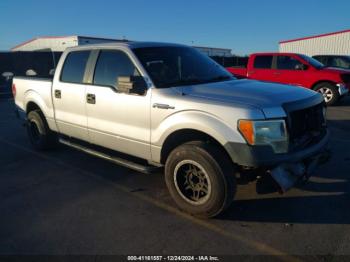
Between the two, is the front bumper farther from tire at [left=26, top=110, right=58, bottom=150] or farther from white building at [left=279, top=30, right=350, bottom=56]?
white building at [left=279, top=30, right=350, bottom=56]

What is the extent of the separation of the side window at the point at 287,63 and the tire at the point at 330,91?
1.04 m

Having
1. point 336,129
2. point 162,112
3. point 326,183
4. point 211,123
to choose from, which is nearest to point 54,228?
point 162,112

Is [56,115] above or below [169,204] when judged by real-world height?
above

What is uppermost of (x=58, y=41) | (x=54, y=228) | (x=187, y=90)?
(x=58, y=41)

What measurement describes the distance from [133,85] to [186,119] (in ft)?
2.69

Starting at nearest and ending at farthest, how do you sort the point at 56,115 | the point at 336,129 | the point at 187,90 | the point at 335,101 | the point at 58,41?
the point at 187,90 < the point at 56,115 < the point at 336,129 < the point at 335,101 < the point at 58,41

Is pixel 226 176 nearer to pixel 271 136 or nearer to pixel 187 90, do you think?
pixel 271 136

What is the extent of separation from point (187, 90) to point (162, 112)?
1.25 feet

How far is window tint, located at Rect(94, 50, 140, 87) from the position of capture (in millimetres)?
4270

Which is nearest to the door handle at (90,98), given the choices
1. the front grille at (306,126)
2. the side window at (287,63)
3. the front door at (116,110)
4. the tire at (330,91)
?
the front door at (116,110)

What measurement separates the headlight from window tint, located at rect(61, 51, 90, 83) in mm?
2855

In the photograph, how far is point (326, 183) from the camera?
4.43 metres

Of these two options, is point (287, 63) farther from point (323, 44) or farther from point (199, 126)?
point (323, 44)

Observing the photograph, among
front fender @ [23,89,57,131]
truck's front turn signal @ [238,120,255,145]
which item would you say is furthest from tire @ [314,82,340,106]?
truck's front turn signal @ [238,120,255,145]
